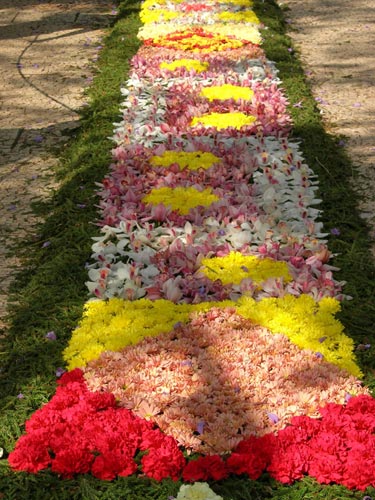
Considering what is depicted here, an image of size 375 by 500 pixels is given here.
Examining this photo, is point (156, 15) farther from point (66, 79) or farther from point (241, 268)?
point (241, 268)

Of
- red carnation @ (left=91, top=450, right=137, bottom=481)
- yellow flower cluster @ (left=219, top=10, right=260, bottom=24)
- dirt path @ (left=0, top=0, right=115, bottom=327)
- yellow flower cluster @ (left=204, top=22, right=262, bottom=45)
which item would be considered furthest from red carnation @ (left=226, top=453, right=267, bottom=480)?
yellow flower cluster @ (left=219, top=10, right=260, bottom=24)

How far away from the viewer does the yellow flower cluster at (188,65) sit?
8594 millimetres

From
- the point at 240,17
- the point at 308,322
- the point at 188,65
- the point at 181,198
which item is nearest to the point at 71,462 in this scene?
the point at 308,322

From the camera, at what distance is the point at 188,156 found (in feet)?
21.7

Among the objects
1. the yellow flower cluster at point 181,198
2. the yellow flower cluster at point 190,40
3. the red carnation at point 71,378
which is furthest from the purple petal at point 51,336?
the yellow flower cluster at point 190,40

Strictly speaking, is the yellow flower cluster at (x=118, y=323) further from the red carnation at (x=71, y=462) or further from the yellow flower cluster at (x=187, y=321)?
the red carnation at (x=71, y=462)

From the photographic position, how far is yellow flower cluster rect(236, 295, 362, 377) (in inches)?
171

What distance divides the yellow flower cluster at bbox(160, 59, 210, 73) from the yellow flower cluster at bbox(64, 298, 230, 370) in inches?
172

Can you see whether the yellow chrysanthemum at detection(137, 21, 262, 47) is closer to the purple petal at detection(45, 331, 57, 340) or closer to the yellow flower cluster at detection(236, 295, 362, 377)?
the yellow flower cluster at detection(236, 295, 362, 377)

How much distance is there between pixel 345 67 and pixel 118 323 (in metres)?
5.59

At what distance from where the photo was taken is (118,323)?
14.9 feet

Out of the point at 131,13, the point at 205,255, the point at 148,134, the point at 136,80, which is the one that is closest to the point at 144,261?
the point at 205,255

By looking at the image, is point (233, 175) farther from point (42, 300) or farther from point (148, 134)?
point (42, 300)

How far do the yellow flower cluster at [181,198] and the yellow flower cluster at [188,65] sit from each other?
2851 millimetres
